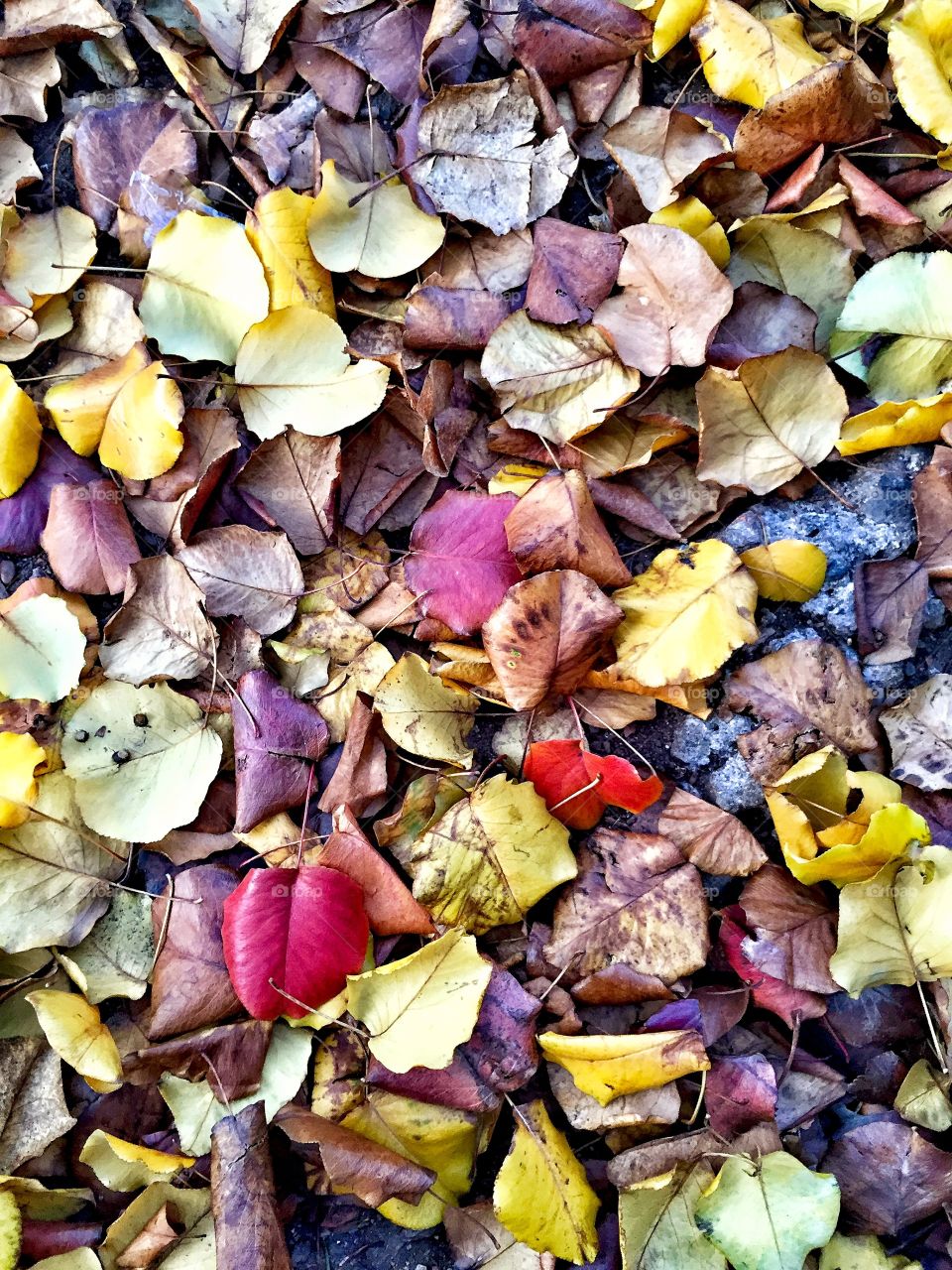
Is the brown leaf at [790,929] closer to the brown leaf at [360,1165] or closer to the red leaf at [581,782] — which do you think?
the red leaf at [581,782]

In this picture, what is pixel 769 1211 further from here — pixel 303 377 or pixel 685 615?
pixel 303 377

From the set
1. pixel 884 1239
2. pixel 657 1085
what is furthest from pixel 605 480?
pixel 884 1239

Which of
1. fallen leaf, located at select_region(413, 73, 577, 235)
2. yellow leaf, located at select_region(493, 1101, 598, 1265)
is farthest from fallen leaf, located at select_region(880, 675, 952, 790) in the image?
fallen leaf, located at select_region(413, 73, 577, 235)

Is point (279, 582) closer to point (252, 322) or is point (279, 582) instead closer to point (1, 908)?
point (252, 322)

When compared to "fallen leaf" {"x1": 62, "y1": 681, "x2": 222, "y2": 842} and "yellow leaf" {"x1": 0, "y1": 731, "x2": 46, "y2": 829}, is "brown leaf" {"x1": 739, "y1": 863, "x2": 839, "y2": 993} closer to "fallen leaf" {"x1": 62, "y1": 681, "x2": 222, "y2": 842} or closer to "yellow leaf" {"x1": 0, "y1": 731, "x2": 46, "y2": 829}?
"fallen leaf" {"x1": 62, "y1": 681, "x2": 222, "y2": 842}

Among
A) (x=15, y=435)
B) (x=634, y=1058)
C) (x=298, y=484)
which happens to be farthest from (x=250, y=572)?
(x=634, y=1058)

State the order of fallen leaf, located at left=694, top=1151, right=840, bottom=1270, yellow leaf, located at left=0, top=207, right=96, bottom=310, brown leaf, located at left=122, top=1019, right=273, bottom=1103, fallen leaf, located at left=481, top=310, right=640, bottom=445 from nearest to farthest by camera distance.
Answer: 1. fallen leaf, located at left=694, top=1151, right=840, bottom=1270
2. brown leaf, located at left=122, top=1019, right=273, bottom=1103
3. fallen leaf, located at left=481, top=310, right=640, bottom=445
4. yellow leaf, located at left=0, top=207, right=96, bottom=310
